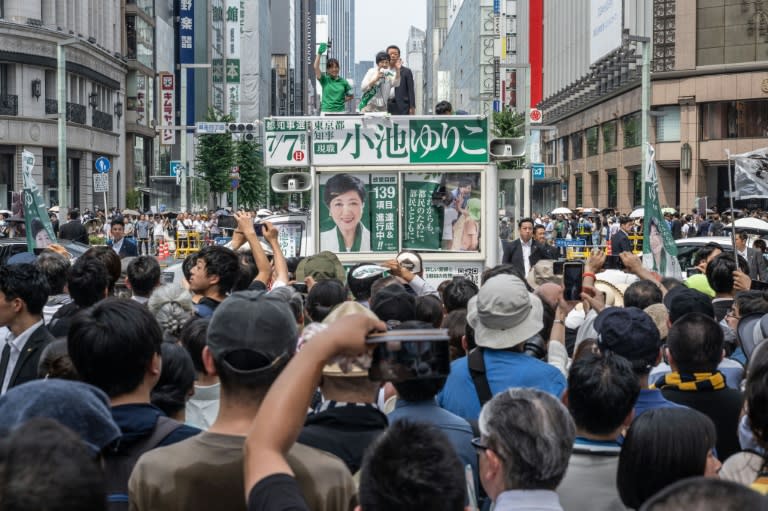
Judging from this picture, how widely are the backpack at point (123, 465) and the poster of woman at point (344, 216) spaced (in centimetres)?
930

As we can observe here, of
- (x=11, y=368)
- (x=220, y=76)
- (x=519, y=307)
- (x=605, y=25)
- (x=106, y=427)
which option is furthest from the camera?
(x=220, y=76)

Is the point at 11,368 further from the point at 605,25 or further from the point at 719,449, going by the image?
the point at 605,25

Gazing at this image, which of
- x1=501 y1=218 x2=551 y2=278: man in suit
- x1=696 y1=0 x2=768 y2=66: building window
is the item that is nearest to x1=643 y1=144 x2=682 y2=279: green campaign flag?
x1=501 y1=218 x2=551 y2=278: man in suit

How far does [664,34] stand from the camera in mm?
55844

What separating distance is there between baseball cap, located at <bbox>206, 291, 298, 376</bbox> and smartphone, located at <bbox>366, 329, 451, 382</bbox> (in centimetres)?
49

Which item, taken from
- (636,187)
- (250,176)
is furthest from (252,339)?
(250,176)

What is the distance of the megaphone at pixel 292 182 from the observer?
42.5ft

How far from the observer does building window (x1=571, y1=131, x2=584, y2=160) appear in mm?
78125

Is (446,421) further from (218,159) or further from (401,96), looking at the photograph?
(218,159)

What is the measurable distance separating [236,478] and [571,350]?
16.3 feet

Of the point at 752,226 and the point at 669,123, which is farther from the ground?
the point at 669,123

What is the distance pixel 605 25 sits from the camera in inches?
2447

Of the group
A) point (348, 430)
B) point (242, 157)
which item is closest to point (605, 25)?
point (242, 157)

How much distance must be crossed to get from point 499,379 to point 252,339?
203 cm
